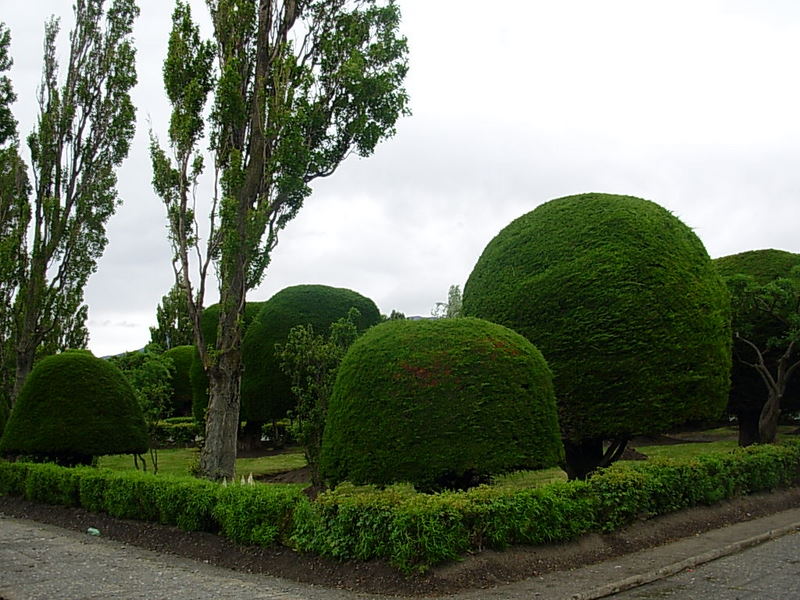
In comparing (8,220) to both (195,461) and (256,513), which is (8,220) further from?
(256,513)

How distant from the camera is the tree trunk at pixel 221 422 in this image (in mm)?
11159

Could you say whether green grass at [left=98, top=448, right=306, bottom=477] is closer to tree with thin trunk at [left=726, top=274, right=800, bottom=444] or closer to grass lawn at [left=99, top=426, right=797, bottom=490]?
grass lawn at [left=99, top=426, right=797, bottom=490]

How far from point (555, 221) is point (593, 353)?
240 centimetres

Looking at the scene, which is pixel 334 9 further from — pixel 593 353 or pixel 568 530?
pixel 568 530

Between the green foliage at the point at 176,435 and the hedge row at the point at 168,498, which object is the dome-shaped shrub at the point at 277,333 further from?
the hedge row at the point at 168,498

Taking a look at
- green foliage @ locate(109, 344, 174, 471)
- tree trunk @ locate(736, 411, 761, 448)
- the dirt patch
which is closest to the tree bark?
the dirt patch

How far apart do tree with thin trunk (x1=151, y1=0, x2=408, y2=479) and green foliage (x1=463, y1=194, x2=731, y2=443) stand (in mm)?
3850

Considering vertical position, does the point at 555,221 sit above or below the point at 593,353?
above

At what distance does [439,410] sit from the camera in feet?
24.9

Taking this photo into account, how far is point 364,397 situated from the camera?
7.96 meters

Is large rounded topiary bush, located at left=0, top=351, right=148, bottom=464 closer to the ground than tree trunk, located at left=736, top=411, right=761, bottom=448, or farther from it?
farther from it

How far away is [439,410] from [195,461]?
29.2ft

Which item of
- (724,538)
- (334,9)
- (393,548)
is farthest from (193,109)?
(724,538)

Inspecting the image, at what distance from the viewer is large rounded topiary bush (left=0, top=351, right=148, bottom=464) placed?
1245cm
